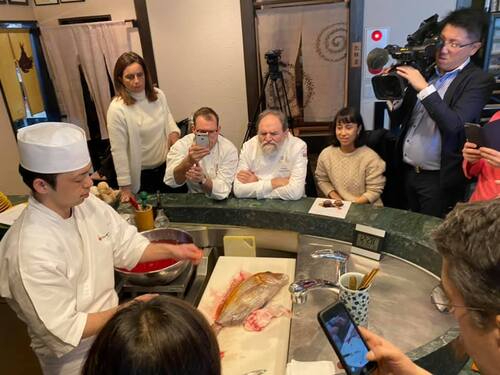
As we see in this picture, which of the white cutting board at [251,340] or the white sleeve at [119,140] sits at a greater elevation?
the white sleeve at [119,140]

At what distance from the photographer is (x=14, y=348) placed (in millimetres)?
1652

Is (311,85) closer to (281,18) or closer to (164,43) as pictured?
(281,18)

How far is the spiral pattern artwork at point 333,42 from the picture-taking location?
3350mm

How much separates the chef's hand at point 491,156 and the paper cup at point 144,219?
1357 mm

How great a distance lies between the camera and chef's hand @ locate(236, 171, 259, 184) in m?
1.88

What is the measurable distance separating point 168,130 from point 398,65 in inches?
54.8

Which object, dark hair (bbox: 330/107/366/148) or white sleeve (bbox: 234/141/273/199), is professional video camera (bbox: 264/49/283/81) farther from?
white sleeve (bbox: 234/141/273/199)

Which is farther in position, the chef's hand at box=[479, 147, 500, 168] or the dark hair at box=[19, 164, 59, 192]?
the chef's hand at box=[479, 147, 500, 168]

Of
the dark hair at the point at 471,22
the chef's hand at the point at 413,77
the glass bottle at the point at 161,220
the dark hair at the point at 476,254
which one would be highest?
the dark hair at the point at 471,22

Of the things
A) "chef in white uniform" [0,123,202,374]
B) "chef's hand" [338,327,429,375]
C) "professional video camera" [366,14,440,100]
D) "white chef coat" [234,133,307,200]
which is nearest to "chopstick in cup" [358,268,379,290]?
"chef's hand" [338,327,429,375]

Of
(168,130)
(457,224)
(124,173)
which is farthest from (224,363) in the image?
(168,130)

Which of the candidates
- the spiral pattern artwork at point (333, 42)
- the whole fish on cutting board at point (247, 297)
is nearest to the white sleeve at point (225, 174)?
the whole fish on cutting board at point (247, 297)

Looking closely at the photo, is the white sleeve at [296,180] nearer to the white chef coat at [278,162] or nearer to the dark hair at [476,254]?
the white chef coat at [278,162]

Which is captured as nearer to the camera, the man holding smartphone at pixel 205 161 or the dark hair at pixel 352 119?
the man holding smartphone at pixel 205 161
